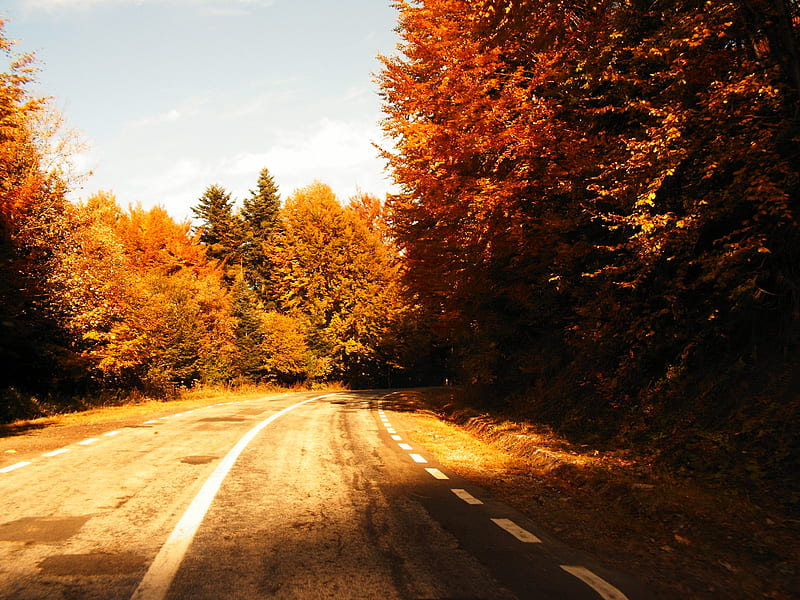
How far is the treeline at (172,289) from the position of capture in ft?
54.5

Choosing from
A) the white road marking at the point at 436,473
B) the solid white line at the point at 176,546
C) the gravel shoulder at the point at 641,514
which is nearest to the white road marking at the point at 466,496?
the gravel shoulder at the point at 641,514

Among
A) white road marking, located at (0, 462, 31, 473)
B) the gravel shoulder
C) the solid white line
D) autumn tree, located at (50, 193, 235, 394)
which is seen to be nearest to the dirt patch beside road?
the gravel shoulder

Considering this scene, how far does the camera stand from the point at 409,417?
16.4 metres

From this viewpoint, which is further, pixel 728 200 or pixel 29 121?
pixel 29 121

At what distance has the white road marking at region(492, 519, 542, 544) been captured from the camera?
482 cm

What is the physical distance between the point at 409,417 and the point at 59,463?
1021 cm

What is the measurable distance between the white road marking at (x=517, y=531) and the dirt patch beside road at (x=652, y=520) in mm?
300

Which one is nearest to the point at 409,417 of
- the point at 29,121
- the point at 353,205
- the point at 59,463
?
the point at 59,463

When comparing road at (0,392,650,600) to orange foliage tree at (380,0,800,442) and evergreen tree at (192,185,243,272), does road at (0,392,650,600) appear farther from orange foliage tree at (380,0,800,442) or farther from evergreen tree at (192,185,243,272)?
evergreen tree at (192,185,243,272)

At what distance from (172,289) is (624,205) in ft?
117

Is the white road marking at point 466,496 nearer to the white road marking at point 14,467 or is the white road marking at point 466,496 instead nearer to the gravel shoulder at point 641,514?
the gravel shoulder at point 641,514

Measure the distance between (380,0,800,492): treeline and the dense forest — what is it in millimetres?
41

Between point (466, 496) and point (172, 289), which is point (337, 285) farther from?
point (466, 496)

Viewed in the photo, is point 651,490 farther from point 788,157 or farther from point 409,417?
point 409,417
